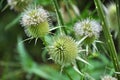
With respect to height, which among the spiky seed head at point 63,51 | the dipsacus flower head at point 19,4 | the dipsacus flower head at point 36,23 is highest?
the dipsacus flower head at point 19,4

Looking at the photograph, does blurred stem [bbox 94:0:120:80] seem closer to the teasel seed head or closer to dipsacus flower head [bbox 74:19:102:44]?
dipsacus flower head [bbox 74:19:102:44]

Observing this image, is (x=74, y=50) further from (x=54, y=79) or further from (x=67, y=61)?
(x=54, y=79)

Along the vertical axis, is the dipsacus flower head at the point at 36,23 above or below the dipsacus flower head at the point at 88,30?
above

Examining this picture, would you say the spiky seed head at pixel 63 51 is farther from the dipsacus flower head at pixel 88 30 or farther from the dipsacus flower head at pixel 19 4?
the dipsacus flower head at pixel 19 4

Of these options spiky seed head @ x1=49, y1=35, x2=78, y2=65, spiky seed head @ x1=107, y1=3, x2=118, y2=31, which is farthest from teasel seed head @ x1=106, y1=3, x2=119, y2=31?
spiky seed head @ x1=49, y1=35, x2=78, y2=65

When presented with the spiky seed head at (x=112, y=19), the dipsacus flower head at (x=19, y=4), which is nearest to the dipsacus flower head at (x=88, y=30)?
the dipsacus flower head at (x=19, y=4)

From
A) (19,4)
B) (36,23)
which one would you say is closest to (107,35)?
(36,23)
